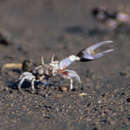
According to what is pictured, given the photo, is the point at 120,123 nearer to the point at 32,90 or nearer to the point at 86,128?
the point at 86,128

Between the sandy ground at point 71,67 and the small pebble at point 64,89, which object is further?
the small pebble at point 64,89

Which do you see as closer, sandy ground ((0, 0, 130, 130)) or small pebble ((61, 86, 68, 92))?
sandy ground ((0, 0, 130, 130))

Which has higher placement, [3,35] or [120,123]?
[3,35]

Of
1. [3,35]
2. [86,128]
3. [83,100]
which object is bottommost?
[86,128]

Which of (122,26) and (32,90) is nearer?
(32,90)

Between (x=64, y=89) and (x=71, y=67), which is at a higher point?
(x=71, y=67)

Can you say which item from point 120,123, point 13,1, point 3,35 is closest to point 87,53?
point 120,123

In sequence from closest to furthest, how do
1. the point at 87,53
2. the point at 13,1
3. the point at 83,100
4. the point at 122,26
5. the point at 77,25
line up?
the point at 83,100 → the point at 87,53 → the point at 122,26 → the point at 77,25 → the point at 13,1

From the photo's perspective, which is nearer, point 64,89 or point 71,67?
point 64,89
